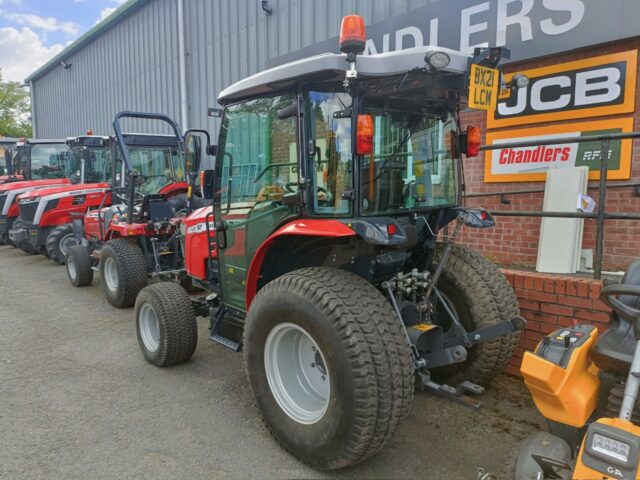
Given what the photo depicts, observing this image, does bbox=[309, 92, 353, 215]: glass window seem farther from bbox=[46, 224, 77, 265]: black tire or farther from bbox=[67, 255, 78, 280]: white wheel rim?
bbox=[46, 224, 77, 265]: black tire

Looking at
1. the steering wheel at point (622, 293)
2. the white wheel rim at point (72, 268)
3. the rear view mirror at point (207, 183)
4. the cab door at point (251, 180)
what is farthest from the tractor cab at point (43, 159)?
the steering wheel at point (622, 293)

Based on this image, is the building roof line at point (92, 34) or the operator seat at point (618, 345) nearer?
the operator seat at point (618, 345)

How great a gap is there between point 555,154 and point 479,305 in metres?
2.45

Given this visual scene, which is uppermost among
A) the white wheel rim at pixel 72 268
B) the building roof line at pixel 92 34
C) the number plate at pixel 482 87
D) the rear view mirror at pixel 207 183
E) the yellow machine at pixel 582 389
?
the building roof line at pixel 92 34

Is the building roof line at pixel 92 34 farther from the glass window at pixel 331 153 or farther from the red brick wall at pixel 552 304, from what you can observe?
the red brick wall at pixel 552 304

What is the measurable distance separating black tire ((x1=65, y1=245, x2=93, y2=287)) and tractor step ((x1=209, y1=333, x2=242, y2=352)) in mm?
4478

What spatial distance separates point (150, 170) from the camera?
7645mm

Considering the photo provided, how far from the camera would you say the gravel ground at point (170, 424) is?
2.72 m

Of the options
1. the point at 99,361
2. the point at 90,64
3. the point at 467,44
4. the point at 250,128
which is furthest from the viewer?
the point at 90,64

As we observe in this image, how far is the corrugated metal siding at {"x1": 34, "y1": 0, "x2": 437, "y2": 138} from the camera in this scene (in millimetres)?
7566

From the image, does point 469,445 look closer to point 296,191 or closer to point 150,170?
point 296,191

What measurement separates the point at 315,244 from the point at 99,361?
2.59m

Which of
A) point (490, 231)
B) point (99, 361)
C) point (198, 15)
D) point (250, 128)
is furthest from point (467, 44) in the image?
point (198, 15)

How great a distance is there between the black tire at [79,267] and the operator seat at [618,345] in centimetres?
700
